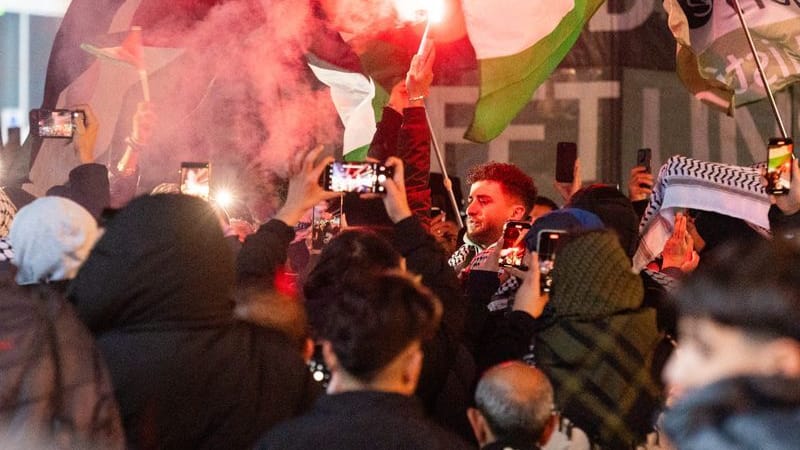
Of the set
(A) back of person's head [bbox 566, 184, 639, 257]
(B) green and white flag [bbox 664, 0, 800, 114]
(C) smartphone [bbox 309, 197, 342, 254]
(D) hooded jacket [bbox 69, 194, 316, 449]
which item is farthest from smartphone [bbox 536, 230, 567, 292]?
(B) green and white flag [bbox 664, 0, 800, 114]

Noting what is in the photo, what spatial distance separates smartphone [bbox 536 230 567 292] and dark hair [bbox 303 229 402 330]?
18.7 inches

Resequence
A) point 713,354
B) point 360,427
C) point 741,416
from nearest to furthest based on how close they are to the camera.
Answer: point 741,416
point 713,354
point 360,427

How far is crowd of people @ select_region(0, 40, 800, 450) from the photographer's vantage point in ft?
6.76

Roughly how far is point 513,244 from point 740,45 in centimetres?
374

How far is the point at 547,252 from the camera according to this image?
3945mm

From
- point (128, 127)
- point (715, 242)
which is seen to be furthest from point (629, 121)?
point (715, 242)

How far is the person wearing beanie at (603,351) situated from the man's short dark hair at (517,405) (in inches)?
9.0

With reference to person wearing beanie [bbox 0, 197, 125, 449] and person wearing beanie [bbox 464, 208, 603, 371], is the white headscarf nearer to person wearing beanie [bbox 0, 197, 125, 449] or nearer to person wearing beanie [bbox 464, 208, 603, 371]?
person wearing beanie [bbox 464, 208, 603, 371]

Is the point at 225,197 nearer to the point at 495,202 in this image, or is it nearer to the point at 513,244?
the point at 495,202

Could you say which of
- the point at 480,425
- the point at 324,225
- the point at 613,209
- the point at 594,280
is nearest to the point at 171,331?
the point at 480,425

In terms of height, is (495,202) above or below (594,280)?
above

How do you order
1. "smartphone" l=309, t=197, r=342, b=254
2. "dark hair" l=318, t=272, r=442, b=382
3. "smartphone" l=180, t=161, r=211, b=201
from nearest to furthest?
1. "dark hair" l=318, t=272, r=442, b=382
2. "smartphone" l=180, t=161, r=211, b=201
3. "smartphone" l=309, t=197, r=342, b=254

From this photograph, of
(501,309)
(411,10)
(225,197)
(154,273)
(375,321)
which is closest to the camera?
(375,321)

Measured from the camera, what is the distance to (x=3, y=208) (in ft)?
18.9
